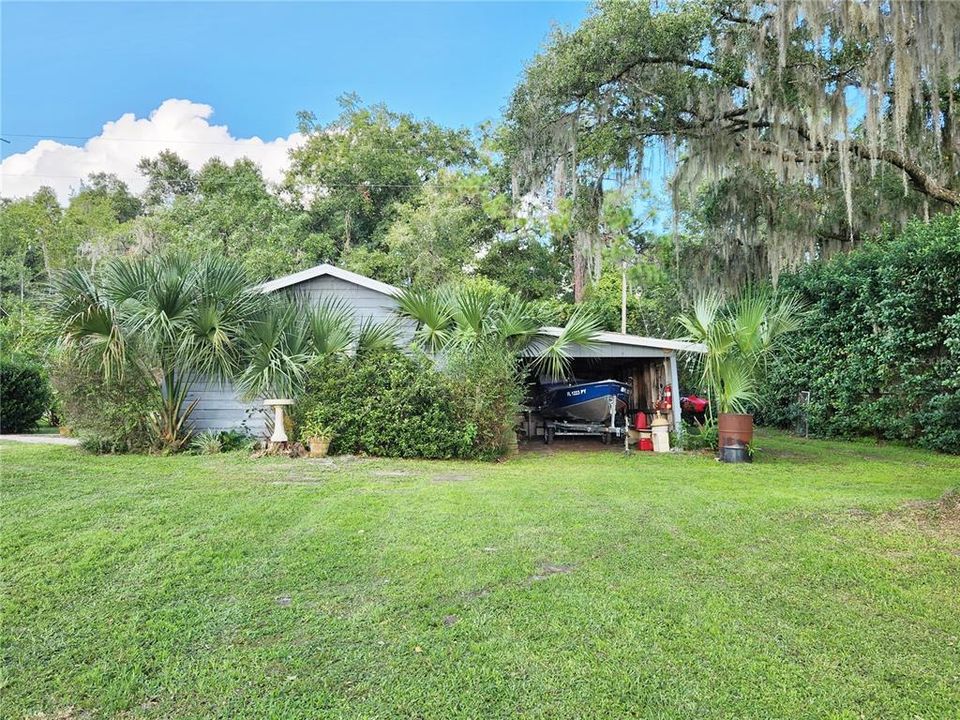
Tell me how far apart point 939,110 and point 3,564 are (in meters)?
13.6

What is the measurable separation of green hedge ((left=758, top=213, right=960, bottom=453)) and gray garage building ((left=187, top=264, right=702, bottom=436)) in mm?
3221

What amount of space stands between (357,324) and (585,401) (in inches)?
191

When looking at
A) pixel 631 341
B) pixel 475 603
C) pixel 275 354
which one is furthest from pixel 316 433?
pixel 475 603

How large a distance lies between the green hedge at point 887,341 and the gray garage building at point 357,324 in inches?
127

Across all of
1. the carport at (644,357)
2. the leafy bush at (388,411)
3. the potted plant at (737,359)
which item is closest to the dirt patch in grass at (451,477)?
the leafy bush at (388,411)

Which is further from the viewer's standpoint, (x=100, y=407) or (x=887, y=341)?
(x=887, y=341)

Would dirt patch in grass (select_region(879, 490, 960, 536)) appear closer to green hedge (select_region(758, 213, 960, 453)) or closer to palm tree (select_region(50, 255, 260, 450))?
green hedge (select_region(758, 213, 960, 453))

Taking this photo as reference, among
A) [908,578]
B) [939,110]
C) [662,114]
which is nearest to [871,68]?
[939,110]

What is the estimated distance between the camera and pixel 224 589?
10.7ft

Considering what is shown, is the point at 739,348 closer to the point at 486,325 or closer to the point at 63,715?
the point at 486,325

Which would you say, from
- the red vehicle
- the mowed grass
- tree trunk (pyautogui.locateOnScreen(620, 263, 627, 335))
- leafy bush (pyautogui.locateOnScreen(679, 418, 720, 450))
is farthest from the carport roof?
tree trunk (pyautogui.locateOnScreen(620, 263, 627, 335))

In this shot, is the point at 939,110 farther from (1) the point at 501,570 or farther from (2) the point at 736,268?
(1) the point at 501,570

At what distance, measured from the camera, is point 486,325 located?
9711mm

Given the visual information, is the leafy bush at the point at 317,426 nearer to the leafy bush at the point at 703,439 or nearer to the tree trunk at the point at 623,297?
the leafy bush at the point at 703,439
